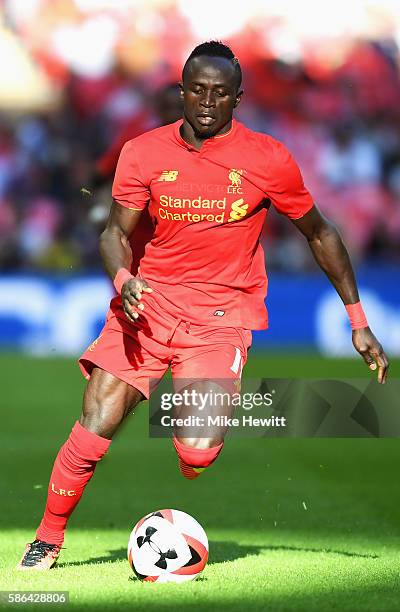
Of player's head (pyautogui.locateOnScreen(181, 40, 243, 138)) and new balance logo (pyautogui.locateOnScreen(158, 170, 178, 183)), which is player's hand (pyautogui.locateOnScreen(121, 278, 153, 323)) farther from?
player's head (pyautogui.locateOnScreen(181, 40, 243, 138))

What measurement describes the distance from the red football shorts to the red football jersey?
0.21 ft

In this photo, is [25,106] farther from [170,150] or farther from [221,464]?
[170,150]

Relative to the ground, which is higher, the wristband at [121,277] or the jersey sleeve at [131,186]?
the jersey sleeve at [131,186]

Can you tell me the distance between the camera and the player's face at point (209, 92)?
5.75 meters

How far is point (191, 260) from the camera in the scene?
5988mm

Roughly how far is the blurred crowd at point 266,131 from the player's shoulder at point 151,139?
1198 cm

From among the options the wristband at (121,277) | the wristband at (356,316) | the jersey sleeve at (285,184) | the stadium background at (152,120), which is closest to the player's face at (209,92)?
the jersey sleeve at (285,184)

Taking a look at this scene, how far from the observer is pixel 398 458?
33.4ft

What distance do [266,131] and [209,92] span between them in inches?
549

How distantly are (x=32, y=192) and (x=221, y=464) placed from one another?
10.3 meters

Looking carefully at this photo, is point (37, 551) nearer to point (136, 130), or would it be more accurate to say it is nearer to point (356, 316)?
point (356, 316)

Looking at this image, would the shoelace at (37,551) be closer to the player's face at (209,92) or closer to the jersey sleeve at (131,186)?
the jersey sleeve at (131,186)

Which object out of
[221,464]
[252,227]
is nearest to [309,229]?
[252,227]

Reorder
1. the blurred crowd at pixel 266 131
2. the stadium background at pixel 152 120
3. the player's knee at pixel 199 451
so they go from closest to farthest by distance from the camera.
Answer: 1. the player's knee at pixel 199 451
2. the stadium background at pixel 152 120
3. the blurred crowd at pixel 266 131
